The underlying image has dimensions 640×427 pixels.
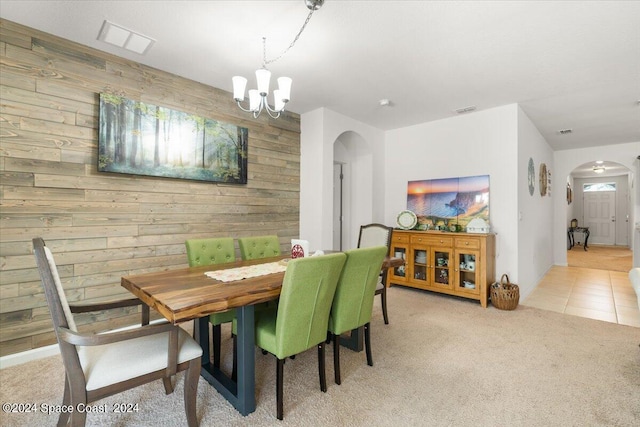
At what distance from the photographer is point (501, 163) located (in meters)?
4.00

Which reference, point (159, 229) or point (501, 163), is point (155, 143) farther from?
point (501, 163)

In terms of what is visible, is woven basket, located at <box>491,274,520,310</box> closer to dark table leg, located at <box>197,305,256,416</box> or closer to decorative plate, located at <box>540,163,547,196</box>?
decorative plate, located at <box>540,163,547,196</box>

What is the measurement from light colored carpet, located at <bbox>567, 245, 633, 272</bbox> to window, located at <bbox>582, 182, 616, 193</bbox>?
74.0 inches

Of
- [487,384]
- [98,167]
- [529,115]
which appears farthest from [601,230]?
[98,167]

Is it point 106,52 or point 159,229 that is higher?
point 106,52

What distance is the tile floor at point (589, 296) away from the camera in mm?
3590

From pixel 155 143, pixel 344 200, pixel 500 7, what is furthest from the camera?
pixel 344 200

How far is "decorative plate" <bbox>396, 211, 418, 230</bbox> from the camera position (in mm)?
4613

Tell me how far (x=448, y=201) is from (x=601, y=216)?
30.0 feet

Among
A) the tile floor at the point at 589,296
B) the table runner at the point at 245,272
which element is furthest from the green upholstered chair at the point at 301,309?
the tile floor at the point at 589,296

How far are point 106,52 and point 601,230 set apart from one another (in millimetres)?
13370

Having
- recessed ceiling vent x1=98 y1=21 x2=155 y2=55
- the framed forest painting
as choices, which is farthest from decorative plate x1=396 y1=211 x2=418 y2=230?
recessed ceiling vent x1=98 y1=21 x2=155 y2=55

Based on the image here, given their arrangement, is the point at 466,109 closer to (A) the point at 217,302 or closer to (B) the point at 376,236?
(B) the point at 376,236

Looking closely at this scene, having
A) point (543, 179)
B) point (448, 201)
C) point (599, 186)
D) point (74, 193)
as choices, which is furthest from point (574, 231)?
point (74, 193)
